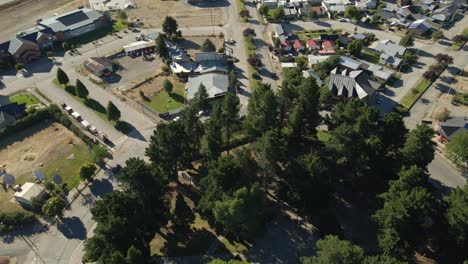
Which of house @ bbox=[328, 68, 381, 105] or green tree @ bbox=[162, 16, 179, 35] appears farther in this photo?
green tree @ bbox=[162, 16, 179, 35]

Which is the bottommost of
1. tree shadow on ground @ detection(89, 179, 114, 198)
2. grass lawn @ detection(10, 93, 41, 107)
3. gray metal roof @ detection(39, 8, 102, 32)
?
tree shadow on ground @ detection(89, 179, 114, 198)

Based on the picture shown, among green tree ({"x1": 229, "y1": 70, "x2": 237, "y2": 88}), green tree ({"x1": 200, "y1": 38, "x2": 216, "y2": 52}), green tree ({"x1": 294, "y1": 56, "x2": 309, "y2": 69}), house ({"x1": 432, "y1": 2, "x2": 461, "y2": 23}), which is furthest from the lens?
house ({"x1": 432, "y1": 2, "x2": 461, "y2": 23})

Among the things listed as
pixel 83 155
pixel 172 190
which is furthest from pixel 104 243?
pixel 83 155

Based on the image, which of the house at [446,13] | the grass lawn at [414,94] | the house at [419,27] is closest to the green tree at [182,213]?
the grass lawn at [414,94]

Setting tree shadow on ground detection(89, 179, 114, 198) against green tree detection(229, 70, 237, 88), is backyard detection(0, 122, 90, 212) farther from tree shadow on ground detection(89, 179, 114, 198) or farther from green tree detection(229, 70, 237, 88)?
green tree detection(229, 70, 237, 88)

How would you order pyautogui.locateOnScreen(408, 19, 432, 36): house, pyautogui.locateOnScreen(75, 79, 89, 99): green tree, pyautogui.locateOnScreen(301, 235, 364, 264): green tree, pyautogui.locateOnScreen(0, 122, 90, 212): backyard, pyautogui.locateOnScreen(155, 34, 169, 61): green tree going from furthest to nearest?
1. pyautogui.locateOnScreen(408, 19, 432, 36): house
2. pyautogui.locateOnScreen(155, 34, 169, 61): green tree
3. pyautogui.locateOnScreen(75, 79, 89, 99): green tree
4. pyautogui.locateOnScreen(0, 122, 90, 212): backyard
5. pyautogui.locateOnScreen(301, 235, 364, 264): green tree

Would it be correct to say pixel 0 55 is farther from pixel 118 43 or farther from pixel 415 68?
pixel 415 68

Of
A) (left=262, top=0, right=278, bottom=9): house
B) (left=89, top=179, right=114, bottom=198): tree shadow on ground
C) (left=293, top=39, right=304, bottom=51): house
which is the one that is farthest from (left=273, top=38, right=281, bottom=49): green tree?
(left=89, top=179, right=114, bottom=198): tree shadow on ground

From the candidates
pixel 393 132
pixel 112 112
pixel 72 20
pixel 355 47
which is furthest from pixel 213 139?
pixel 72 20
